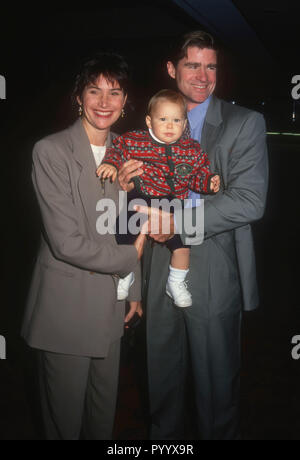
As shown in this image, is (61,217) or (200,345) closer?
(61,217)

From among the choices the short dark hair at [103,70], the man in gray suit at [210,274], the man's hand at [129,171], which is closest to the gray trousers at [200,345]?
the man in gray suit at [210,274]

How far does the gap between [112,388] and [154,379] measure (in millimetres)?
221

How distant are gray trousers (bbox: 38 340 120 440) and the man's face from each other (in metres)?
1.18

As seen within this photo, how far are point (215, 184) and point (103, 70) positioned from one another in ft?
2.12

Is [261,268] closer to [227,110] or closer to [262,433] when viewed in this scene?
[262,433]

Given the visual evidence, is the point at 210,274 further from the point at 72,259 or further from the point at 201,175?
the point at 72,259

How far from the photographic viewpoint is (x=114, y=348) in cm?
187

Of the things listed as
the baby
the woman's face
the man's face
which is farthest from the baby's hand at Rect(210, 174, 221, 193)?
the woman's face

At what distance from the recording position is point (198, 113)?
71.0 inches

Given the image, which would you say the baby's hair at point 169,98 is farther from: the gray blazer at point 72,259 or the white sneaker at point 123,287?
the white sneaker at point 123,287

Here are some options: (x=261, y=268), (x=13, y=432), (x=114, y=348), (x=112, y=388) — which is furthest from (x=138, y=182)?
(x=261, y=268)

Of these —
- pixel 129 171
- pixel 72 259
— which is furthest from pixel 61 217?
pixel 129 171

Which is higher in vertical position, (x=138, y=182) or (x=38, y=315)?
(x=138, y=182)

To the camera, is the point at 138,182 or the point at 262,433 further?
the point at 262,433
